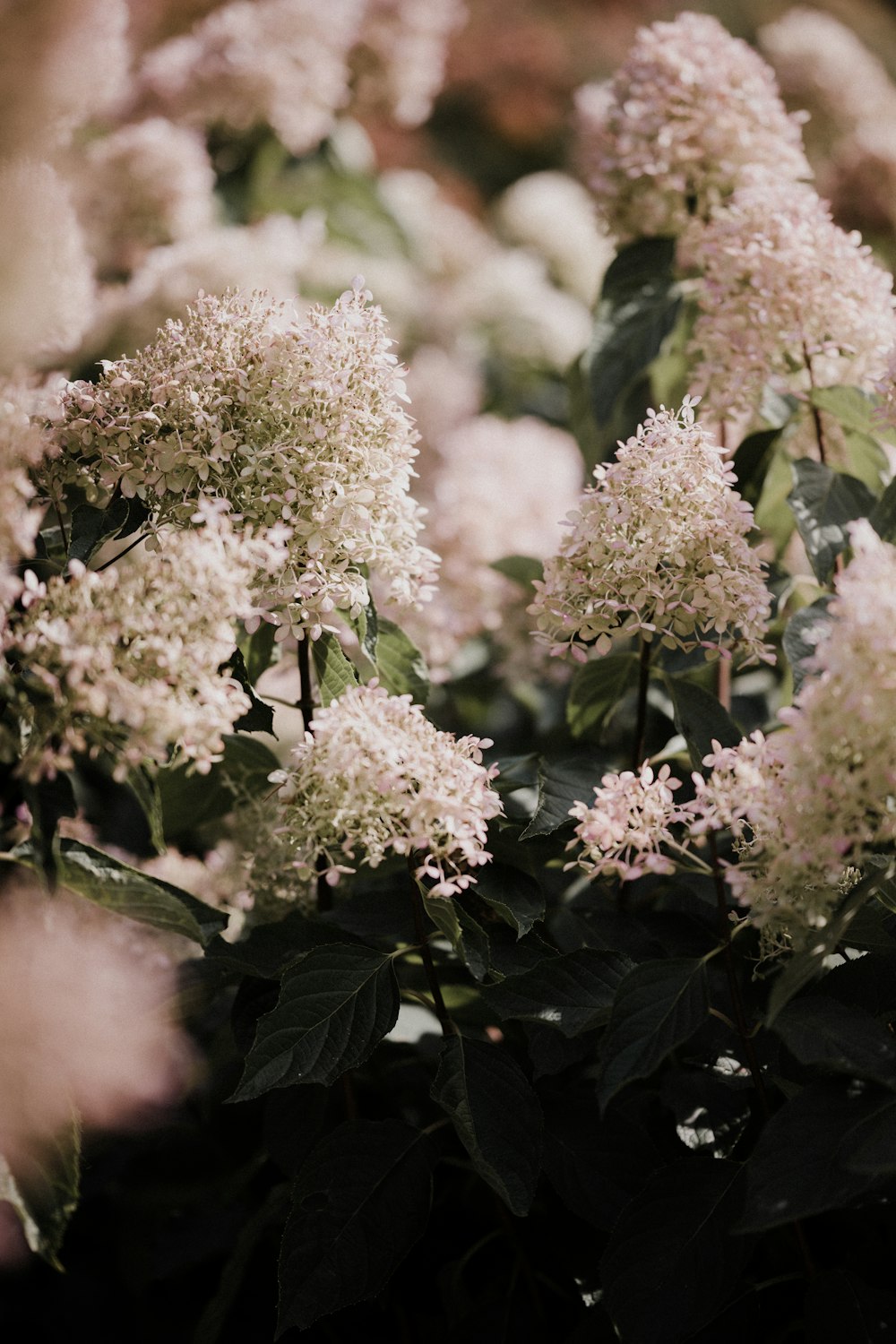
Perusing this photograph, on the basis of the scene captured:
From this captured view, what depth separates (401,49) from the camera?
6.63 ft

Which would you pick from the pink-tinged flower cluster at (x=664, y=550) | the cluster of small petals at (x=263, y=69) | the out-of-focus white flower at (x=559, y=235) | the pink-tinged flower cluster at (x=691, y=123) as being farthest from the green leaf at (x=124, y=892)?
the out-of-focus white flower at (x=559, y=235)

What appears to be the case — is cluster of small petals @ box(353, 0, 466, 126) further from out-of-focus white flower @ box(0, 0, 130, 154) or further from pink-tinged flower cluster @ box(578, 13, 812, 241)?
pink-tinged flower cluster @ box(578, 13, 812, 241)

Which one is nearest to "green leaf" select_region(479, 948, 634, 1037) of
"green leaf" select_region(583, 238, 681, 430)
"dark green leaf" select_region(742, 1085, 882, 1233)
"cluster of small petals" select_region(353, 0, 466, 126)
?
"dark green leaf" select_region(742, 1085, 882, 1233)

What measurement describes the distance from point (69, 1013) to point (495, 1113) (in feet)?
0.99

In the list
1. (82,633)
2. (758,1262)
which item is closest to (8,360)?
(82,633)

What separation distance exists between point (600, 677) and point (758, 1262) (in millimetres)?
482

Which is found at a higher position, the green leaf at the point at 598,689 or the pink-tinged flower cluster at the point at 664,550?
the pink-tinged flower cluster at the point at 664,550

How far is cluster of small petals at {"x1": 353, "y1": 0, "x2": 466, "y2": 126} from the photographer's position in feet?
6.58

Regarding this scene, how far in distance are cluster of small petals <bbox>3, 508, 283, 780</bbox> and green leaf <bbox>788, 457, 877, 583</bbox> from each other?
0.48m

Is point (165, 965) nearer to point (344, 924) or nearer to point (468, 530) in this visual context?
point (344, 924)

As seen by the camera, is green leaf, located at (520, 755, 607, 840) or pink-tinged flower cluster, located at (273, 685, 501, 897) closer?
pink-tinged flower cluster, located at (273, 685, 501, 897)

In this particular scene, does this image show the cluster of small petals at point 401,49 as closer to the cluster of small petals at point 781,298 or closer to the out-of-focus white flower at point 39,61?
the out-of-focus white flower at point 39,61

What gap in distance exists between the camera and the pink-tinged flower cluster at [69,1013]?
73 centimetres

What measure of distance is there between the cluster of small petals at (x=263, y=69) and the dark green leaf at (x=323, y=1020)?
1524 millimetres
